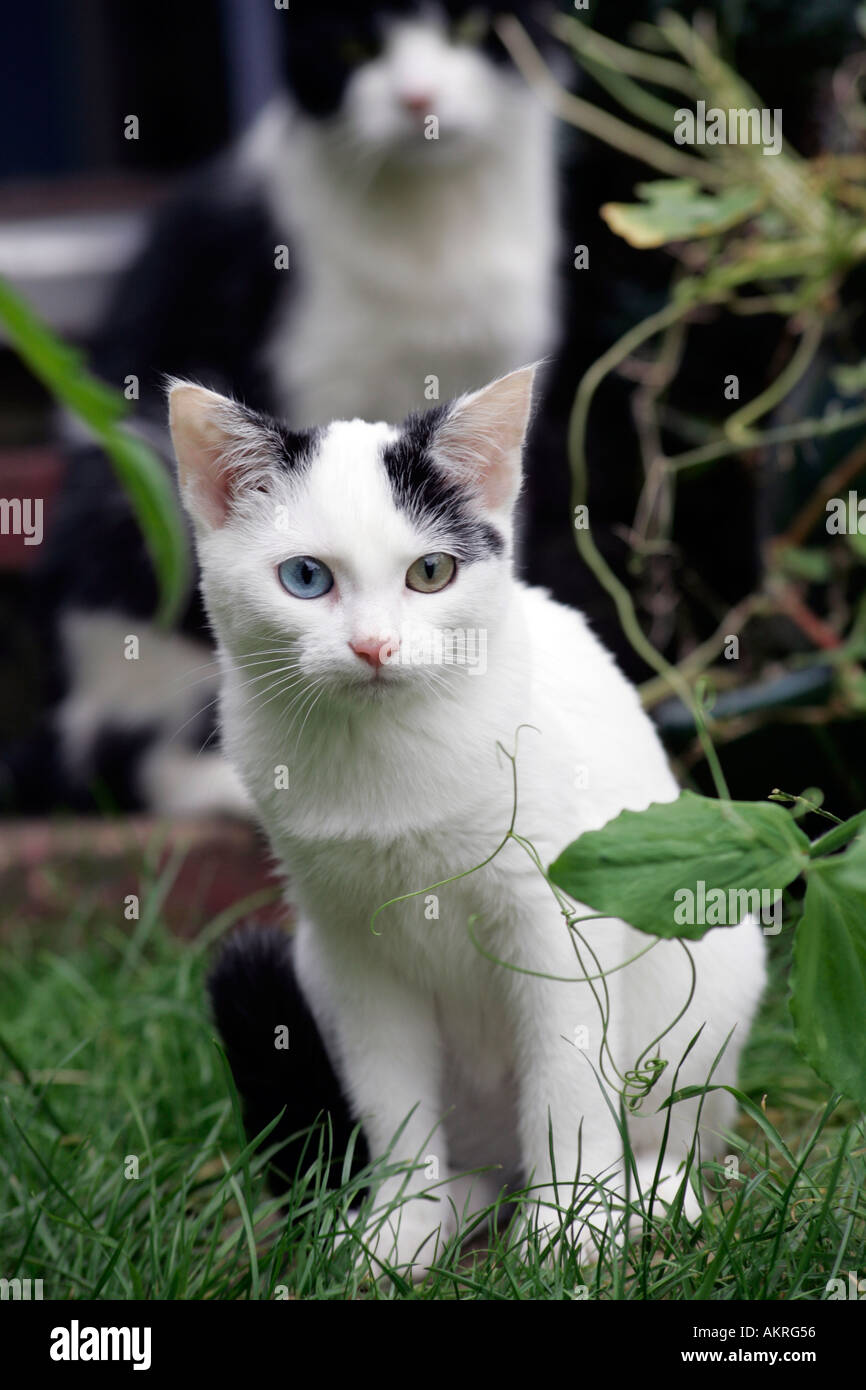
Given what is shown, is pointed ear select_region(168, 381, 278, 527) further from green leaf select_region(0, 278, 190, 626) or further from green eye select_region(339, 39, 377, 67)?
green eye select_region(339, 39, 377, 67)

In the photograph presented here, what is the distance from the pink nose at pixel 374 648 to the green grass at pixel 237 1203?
0.56 m

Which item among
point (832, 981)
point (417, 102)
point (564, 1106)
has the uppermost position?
point (417, 102)

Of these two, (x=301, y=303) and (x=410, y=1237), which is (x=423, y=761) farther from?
(x=301, y=303)

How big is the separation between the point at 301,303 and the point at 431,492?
5.88ft

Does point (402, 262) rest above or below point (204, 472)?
above

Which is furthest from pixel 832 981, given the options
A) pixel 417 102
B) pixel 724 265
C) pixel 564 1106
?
pixel 417 102

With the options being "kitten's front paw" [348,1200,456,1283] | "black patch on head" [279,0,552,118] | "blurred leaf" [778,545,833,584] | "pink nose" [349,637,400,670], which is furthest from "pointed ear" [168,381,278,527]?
"black patch on head" [279,0,552,118]

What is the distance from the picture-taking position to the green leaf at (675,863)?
1.06 meters

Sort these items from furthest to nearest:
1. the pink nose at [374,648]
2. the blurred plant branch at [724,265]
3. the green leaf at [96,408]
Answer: the blurred plant branch at [724,265] → the pink nose at [374,648] → the green leaf at [96,408]

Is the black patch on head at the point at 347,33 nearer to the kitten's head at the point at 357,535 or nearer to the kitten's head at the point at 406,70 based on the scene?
the kitten's head at the point at 406,70

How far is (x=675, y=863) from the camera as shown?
107 centimetres

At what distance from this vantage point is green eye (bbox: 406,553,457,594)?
1239 mm

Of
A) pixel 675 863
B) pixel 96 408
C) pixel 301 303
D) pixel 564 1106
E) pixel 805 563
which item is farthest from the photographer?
pixel 301 303

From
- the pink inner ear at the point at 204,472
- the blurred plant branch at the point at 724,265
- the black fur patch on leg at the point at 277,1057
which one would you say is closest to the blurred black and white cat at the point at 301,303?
the blurred plant branch at the point at 724,265
